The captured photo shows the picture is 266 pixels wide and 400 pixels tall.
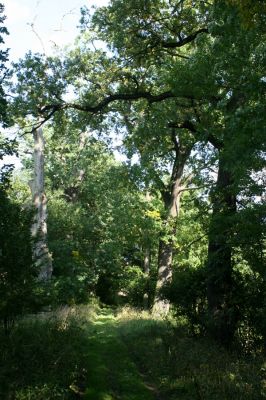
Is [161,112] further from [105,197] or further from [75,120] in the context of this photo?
[105,197]

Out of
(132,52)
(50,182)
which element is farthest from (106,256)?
(132,52)

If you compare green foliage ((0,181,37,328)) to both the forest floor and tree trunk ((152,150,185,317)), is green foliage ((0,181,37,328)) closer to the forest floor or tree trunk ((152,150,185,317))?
the forest floor

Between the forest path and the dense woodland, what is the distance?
0.23 ft

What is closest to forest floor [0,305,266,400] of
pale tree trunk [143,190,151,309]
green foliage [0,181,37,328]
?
green foliage [0,181,37,328]

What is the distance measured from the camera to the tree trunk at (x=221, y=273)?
12.8 metres

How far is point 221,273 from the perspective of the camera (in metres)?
13.7

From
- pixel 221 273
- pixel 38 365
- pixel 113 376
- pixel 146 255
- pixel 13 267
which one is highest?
pixel 146 255

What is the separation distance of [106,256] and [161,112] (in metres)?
19.3

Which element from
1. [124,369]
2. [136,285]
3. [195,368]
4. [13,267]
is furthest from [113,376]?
[136,285]

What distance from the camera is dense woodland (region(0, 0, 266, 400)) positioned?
28.9ft

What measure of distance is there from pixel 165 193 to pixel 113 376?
53.7 feet

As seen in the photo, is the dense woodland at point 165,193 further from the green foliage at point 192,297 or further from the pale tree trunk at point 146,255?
the pale tree trunk at point 146,255

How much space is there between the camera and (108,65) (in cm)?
1698

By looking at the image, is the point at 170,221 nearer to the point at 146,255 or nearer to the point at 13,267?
the point at 146,255
